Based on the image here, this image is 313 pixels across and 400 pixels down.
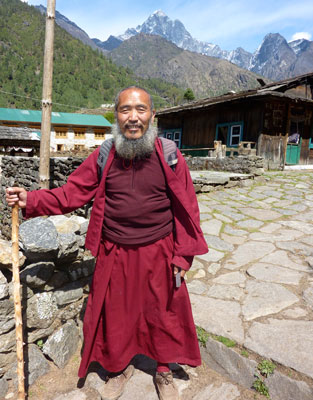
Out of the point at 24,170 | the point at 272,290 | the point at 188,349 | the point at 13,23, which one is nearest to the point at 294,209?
the point at 272,290

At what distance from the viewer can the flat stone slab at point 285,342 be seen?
7.09 feet

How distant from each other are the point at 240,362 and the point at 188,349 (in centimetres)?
44

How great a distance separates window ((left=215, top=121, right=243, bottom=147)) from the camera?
1419 centimetres

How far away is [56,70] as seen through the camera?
355 feet

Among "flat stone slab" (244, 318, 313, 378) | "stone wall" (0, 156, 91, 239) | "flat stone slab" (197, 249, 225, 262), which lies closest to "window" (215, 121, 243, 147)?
"stone wall" (0, 156, 91, 239)

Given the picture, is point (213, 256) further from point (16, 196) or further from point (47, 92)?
point (47, 92)

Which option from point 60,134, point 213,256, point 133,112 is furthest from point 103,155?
point 60,134

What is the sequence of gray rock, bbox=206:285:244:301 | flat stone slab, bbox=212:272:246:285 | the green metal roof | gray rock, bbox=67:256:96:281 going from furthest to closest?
the green metal roof → flat stone slab, bbox=212:272:246:285 → gray rock, bbox=206:285:244:301 → gray rock, bbox=67:256:96:281

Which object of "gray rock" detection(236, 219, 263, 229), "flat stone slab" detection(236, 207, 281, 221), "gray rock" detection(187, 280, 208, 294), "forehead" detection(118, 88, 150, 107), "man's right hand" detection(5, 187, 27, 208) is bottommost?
"gray rock" detection(187, 280, 208, 294)

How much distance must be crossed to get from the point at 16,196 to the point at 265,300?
8.71 feet

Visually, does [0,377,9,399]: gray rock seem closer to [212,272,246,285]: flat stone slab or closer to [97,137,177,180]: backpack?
[97,137,177,180]: backpack

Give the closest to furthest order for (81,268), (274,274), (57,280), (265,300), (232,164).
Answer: (57,280) → (265,300) → (81,268) → (274,274) → (232,164)

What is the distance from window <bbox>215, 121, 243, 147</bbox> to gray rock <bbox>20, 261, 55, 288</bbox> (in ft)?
42.4

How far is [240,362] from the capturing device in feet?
7.59
